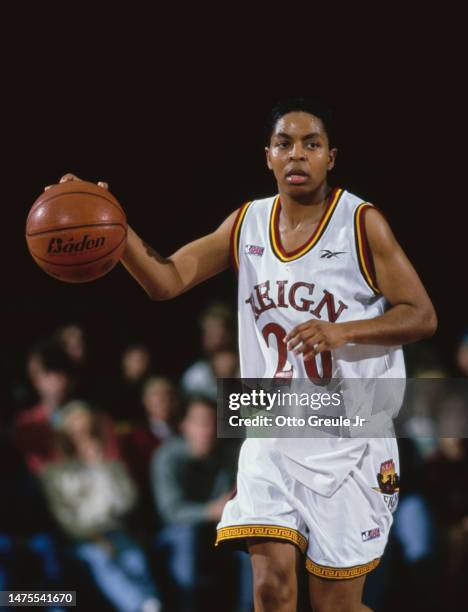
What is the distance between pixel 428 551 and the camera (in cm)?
402

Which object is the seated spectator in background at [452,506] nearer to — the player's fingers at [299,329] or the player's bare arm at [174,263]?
the player's bare arm at [174,263]

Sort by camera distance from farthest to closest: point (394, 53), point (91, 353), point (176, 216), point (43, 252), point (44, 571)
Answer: point (176, 216) → point (394, 53) → point (91, 353) → point (44, 571) → point (43, 252)

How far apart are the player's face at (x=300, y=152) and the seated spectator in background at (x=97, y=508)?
6.58ft

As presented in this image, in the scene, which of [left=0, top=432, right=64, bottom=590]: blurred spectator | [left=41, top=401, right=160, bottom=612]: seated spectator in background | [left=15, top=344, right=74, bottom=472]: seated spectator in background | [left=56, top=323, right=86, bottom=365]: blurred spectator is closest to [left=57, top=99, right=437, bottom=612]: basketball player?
[left=41, top=401, right=160, bottom=612]: seated spectator in background

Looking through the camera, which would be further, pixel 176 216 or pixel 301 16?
pixel 176 216

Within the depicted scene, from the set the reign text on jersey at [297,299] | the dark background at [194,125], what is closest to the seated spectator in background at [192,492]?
the dark background at [194,125]

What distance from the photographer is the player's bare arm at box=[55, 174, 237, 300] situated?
286 centimetres

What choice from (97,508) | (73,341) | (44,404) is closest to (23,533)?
(97,508)

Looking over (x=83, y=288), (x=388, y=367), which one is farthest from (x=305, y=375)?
(x=83, y=288)

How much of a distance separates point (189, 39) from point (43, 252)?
3.17 m

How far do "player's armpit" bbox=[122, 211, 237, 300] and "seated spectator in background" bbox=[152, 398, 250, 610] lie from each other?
4.37 feet

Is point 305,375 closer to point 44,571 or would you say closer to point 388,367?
point 388,367

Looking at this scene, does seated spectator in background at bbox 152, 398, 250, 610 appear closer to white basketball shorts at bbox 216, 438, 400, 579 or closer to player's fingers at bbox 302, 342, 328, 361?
white basketball shorts at bbox 216, 438, 400, 579

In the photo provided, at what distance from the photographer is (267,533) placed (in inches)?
105
